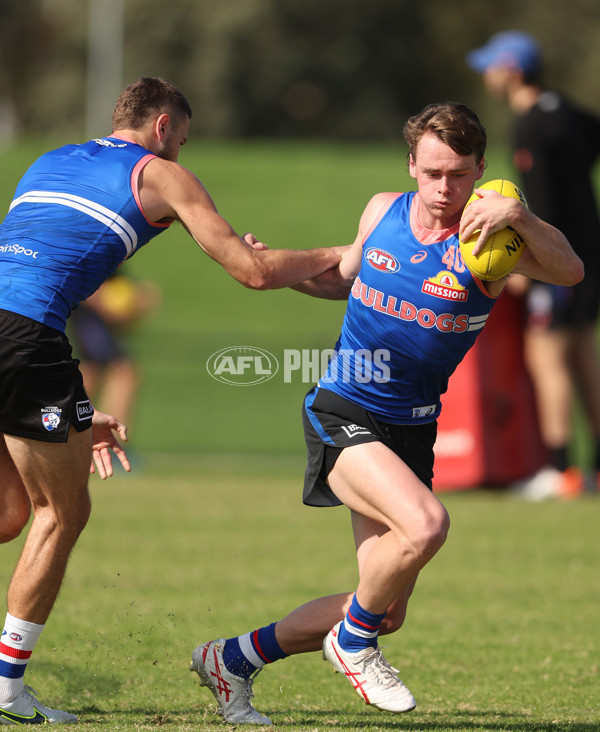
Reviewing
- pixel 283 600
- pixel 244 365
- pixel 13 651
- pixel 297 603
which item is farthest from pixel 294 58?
pixel 13 651

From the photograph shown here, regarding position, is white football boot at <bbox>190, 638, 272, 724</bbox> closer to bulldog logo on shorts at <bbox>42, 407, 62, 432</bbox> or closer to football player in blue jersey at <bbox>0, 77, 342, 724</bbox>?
football player in blue jersey at <bbox>0, 77, 342, 724</bbox>

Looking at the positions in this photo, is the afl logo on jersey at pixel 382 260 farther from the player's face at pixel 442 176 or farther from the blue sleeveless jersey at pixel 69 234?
the blue sleeveless jersey at pixel 69 234

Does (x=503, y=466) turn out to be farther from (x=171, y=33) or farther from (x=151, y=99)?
(x=171, y=33)

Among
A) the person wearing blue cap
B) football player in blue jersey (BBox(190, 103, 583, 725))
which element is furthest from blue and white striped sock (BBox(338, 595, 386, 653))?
the person wearing blue cap

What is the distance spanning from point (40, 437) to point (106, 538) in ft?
15.2

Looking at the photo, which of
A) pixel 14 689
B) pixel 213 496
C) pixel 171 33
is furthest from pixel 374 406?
pixel 171 33

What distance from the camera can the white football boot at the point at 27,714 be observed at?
4.34 meters

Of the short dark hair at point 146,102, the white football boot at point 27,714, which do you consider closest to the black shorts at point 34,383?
the short dark hair at point 146,102

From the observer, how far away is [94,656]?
219 inches

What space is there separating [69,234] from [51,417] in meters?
0.68

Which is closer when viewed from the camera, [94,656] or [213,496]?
[94,656]

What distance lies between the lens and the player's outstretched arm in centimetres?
456

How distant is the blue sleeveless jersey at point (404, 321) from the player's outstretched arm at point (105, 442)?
0.88m

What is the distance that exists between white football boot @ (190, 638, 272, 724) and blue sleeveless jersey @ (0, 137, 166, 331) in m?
1.49
